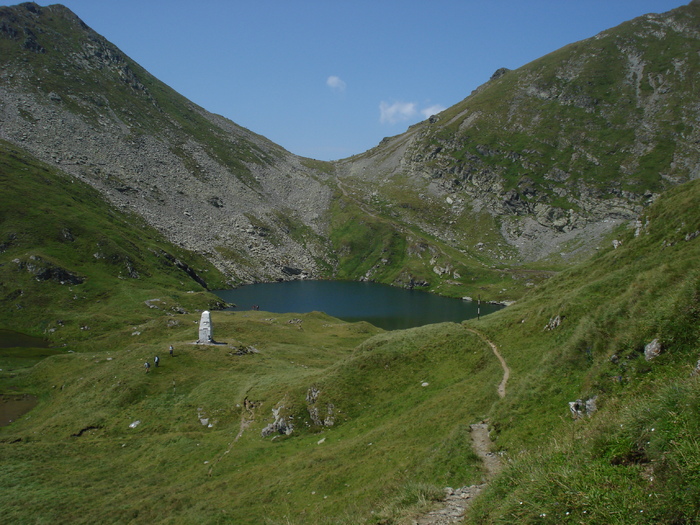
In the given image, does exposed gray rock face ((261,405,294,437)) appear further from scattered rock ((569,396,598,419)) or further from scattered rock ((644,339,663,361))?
scattered rock ((644,339,663,361))

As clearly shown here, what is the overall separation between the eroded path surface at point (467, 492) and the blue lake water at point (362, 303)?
9963 cm

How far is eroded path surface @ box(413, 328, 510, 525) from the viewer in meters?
12.4

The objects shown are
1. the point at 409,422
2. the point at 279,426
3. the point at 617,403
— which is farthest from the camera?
the point at 279,426

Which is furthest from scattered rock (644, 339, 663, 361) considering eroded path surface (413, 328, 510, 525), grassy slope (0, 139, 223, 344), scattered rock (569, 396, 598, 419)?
grassy slope (0, 139, 223, 344)

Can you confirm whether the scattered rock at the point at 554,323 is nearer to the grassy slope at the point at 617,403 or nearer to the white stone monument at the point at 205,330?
the grassy slope at the point at 617,403

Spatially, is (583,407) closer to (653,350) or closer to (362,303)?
(653,350)

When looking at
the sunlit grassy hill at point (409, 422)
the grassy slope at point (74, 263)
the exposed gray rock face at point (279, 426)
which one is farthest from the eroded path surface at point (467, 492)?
the grassy slope at point (74, 263)

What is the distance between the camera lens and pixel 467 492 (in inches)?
580

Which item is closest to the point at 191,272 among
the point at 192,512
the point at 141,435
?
the point at 141,435

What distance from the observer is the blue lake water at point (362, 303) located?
445 ft

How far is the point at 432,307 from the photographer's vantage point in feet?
504

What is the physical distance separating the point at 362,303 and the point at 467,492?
146 m

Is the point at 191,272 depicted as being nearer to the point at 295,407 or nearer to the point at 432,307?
the point at 432,307

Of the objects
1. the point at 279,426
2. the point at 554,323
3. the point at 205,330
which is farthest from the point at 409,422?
the point at 205,330
